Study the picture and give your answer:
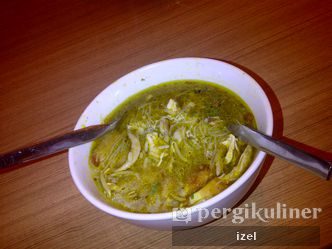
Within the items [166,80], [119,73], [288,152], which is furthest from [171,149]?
[119,73]

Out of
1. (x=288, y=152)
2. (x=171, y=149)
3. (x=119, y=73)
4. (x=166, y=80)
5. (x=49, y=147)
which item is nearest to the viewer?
(x=288, y=152)

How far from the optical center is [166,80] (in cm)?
165

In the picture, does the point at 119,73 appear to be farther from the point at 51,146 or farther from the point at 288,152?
the point at 288,152

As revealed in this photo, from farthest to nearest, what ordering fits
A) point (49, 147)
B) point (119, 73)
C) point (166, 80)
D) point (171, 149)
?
point (119, 73)
point (166, 80)
point (171, 149)
point (49, 147)

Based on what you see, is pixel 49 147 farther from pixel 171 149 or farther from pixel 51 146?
pixel 171 149

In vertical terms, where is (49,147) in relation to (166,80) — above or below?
below

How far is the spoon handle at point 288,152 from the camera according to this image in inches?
36.2

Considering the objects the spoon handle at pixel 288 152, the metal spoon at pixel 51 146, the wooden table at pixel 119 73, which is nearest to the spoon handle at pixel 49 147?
the metal spoon at pixel 51 146

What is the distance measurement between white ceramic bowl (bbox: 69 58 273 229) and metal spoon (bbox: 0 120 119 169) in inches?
1.5

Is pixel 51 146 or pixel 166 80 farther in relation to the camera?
pixel 166 80

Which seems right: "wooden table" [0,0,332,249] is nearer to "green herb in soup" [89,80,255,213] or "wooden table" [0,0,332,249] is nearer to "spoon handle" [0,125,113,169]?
"green herb in soup" [89,80,255,213]

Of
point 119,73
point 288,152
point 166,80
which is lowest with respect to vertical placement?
point 288,152

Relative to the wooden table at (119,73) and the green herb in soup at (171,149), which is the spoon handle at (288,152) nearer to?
the green herb in soup at (171,149)

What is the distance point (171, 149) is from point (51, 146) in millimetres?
454
